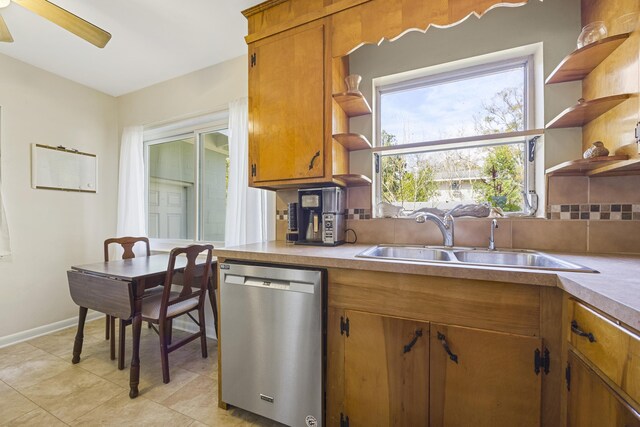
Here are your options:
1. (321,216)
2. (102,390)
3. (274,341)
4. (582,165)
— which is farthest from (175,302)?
(582,165)

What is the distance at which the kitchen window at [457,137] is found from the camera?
5.47 feet

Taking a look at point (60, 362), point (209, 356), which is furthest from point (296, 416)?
point (60, 362)

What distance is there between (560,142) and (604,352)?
4.01ft

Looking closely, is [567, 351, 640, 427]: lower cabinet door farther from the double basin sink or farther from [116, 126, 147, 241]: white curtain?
[116, 126, 147, 241]: white curtain

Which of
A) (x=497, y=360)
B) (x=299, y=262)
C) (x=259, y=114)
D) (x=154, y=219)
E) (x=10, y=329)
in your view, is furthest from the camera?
(x=154, y=219)

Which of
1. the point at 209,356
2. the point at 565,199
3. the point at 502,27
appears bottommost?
the point at 209,356

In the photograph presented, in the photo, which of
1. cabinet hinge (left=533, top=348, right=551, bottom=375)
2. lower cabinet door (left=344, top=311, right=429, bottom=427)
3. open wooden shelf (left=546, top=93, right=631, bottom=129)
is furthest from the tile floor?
open wooden shelf (left=546, top=93, right=631, bottom=129)

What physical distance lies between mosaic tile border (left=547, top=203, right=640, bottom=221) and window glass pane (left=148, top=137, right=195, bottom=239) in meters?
3.01

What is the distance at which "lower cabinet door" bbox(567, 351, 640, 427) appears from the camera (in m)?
0.66

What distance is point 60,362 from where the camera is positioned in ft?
6.64

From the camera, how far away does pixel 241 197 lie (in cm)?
225

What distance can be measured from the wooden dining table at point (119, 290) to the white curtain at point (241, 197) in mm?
520

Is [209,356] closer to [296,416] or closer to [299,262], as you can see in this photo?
[296,416]

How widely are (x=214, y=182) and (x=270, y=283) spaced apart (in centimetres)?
182
